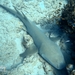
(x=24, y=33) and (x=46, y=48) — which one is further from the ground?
(x=46, y=48)

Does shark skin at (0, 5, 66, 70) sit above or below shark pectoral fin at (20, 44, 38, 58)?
above

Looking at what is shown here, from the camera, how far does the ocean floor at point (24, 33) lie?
192 inches

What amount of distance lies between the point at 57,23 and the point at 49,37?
564 mm

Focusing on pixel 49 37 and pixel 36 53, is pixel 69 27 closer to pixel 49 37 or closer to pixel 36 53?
pixel 49 37

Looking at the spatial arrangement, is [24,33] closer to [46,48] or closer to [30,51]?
[30,51]

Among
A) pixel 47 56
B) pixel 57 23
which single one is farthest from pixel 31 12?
pixel 47 56

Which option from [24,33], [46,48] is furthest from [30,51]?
[24,33]

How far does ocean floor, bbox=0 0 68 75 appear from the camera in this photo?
488cm

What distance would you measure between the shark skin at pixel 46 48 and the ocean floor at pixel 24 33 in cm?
18

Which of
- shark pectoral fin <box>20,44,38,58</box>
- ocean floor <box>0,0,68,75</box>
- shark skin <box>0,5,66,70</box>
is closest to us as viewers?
shark skin <box>0,5,66,70</box>

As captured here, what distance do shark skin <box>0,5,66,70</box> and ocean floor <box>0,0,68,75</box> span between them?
183 millimetres

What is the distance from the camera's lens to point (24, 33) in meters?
5.70

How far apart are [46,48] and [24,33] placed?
117 centimetres

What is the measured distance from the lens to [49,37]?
5.49 metres
